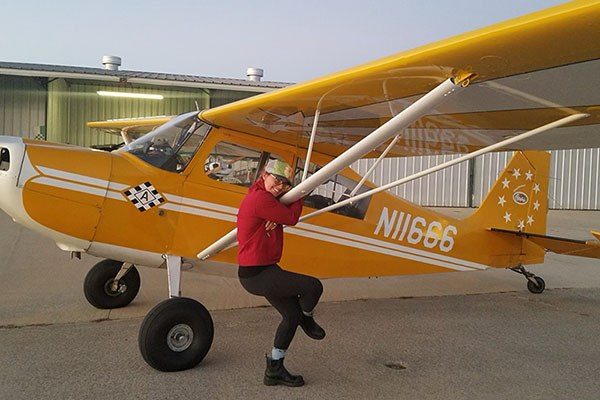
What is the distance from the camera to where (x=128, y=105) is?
16.2 m

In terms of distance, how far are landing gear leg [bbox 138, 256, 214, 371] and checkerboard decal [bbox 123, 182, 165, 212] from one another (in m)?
0.85

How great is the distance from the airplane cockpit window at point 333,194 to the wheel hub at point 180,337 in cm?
174

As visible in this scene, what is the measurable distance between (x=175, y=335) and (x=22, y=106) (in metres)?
14.8

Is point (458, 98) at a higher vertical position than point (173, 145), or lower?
higher

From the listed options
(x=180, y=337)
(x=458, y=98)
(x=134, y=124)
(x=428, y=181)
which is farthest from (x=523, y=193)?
(x=428, y=181)

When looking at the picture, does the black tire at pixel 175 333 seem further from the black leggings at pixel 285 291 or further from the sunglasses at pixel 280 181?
the sunglasses at pixel 280 181

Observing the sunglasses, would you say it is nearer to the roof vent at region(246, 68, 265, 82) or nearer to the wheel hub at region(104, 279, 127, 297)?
the wheel hub at region(104, 279, 127, 297)

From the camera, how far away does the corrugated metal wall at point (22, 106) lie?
50.0 feet

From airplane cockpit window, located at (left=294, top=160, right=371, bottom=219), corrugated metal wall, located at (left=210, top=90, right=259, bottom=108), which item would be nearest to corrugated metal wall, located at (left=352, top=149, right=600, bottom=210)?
corrugated metal wall, located at (left=210, top=90, right=259, bottom=108)

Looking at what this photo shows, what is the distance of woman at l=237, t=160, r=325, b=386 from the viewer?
3205mm

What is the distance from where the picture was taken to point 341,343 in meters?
4.31

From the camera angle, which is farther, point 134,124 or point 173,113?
point 173,113

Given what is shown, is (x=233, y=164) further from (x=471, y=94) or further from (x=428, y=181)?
(x=428, y=181)

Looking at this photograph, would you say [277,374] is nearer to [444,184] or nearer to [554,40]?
[554,40]
